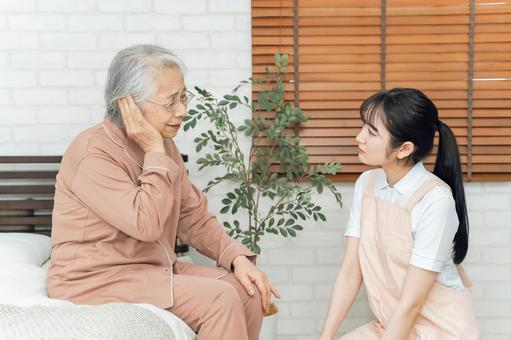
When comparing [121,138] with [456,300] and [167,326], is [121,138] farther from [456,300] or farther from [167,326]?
[456,300]

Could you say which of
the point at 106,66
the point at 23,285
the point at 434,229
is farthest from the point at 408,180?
the point at 106,66

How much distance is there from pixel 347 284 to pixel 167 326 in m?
0.66

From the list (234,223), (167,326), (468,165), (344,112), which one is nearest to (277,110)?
(344,112)

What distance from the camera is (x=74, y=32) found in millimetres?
2846

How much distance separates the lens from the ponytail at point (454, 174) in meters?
→ 1.99

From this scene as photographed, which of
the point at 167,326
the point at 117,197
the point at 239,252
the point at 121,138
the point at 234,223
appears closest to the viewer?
the point at 167,326

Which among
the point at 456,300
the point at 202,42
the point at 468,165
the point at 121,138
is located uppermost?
the point at 202,42

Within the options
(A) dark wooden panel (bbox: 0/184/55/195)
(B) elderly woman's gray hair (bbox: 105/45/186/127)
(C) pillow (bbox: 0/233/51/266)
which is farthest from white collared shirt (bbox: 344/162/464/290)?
(A) dark wooden panel (bbox: 0/184/55/195)

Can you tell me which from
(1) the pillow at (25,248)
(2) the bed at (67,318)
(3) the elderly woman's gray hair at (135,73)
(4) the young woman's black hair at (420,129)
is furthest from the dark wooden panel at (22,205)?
(4) the young woman's black hair at (420,129)

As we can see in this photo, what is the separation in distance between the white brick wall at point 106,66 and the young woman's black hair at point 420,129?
3.10ft

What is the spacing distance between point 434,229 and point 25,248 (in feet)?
4.52

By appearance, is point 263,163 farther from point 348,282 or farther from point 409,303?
point 409,303

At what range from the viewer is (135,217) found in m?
1.75

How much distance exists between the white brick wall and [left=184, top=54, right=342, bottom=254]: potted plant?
0.39ft
